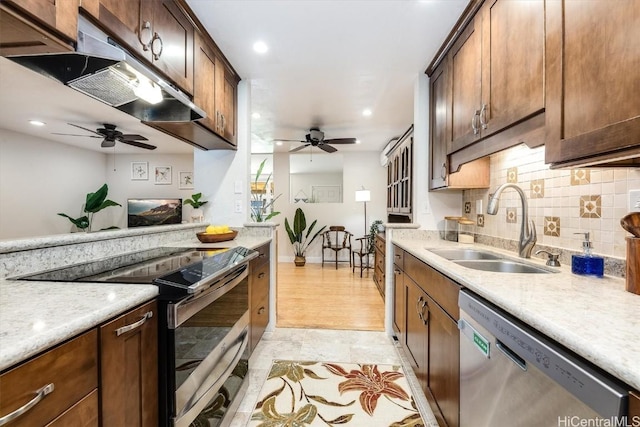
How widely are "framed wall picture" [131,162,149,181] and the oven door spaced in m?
4.24

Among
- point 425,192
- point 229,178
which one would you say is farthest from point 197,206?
point 425,192

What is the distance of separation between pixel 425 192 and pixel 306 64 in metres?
1.56

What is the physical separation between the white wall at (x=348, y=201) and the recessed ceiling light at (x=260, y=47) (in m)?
3.91

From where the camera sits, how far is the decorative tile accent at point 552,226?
1459mm

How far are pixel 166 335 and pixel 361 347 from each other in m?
1.82

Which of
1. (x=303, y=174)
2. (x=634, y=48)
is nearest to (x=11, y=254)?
(x=634, y=48)

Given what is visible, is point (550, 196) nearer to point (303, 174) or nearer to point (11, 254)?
point (11, 254)

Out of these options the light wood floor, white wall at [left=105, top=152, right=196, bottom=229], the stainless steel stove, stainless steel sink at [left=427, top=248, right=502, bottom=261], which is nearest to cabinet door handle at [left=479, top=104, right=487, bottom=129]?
stainless steel sink at [left=427, top=248, right=502, bottom=261]

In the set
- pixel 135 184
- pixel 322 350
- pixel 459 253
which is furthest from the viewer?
pixel 135 184

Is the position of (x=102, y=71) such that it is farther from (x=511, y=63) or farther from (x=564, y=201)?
(x=564, y=201)

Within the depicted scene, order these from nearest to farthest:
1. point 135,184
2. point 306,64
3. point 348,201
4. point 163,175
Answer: point 306,64 < point 135,184 < point 163,175 < point 348,201

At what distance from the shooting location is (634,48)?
2.44ft

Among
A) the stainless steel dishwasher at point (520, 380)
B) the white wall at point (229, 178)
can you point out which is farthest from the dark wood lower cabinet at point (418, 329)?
the white wall at point (229, 178)

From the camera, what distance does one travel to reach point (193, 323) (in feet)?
3.50
